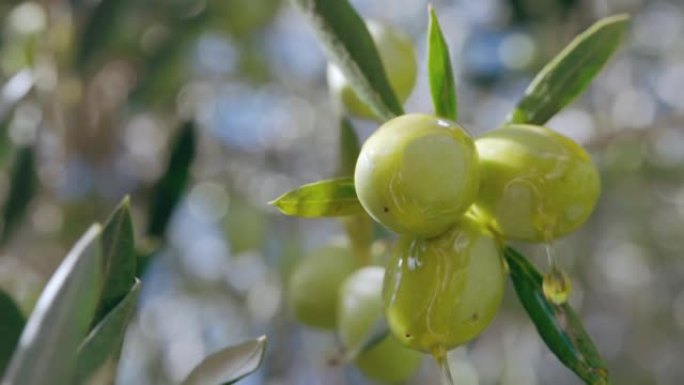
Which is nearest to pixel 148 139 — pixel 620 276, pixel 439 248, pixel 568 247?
pixel 568 247

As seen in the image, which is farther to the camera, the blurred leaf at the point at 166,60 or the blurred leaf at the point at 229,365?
the blurred leaf at the point at 166,60

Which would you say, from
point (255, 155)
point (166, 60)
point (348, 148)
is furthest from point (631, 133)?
point (255, 155)

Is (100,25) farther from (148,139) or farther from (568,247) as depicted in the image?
(568,247)

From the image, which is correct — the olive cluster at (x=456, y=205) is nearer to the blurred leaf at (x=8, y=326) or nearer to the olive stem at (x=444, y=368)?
the olive stem at (x=444, y=368)

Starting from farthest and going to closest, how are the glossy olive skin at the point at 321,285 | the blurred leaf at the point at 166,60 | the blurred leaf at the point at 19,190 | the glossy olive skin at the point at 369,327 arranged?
the blurred leaf at the point at 166,60
the blurred leaf at the point at 19,190
the glossy olive skin at the point at 321,285
the glossy olive skin at the point at 369,327

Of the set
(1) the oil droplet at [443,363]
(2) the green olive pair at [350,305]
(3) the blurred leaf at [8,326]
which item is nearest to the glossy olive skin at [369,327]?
(2) the green olive pair at [350,305]

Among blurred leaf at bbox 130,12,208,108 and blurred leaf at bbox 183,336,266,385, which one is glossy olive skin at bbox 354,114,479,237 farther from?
blurred leaf at bbox 130,12,208,108

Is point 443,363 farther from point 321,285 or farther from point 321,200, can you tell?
point 321,285
